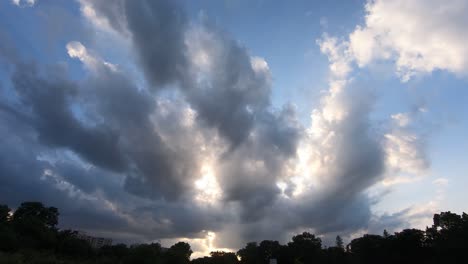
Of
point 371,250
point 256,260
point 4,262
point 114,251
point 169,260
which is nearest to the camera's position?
point 4,262

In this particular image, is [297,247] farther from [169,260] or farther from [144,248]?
[144,248]

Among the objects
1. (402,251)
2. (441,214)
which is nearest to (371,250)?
(402,251)

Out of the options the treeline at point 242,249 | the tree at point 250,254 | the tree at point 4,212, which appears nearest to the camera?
the treeline at point 242,249

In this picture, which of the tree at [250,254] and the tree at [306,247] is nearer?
the tree at [306,247]

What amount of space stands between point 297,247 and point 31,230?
93.4m

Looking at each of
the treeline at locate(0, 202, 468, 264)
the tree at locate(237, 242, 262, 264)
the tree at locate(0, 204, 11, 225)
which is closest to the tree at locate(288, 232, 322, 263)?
the treeline at locate(0, 202, 468, 264)

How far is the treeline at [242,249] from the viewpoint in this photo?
224 ft

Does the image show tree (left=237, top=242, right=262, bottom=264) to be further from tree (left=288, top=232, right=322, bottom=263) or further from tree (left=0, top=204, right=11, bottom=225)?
tree (left=0, top=204, right=11, bottom=225)

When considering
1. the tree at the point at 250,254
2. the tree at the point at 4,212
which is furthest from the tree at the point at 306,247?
the tree at the point at 4,212

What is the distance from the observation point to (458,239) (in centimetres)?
8650

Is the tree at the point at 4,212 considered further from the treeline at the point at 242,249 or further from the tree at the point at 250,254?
the tree at the point at 250,254

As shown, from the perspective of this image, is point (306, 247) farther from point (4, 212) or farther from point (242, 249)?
point (4, 212)

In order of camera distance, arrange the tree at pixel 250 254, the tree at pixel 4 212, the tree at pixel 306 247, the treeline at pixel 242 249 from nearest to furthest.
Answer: the treeline at pixel 242 249 < the tree at pixel 4 212 < the tree at pixel 306 247 < the tree at pixel 250 254

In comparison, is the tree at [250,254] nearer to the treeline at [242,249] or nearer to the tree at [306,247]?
the treeline at [242,249]
